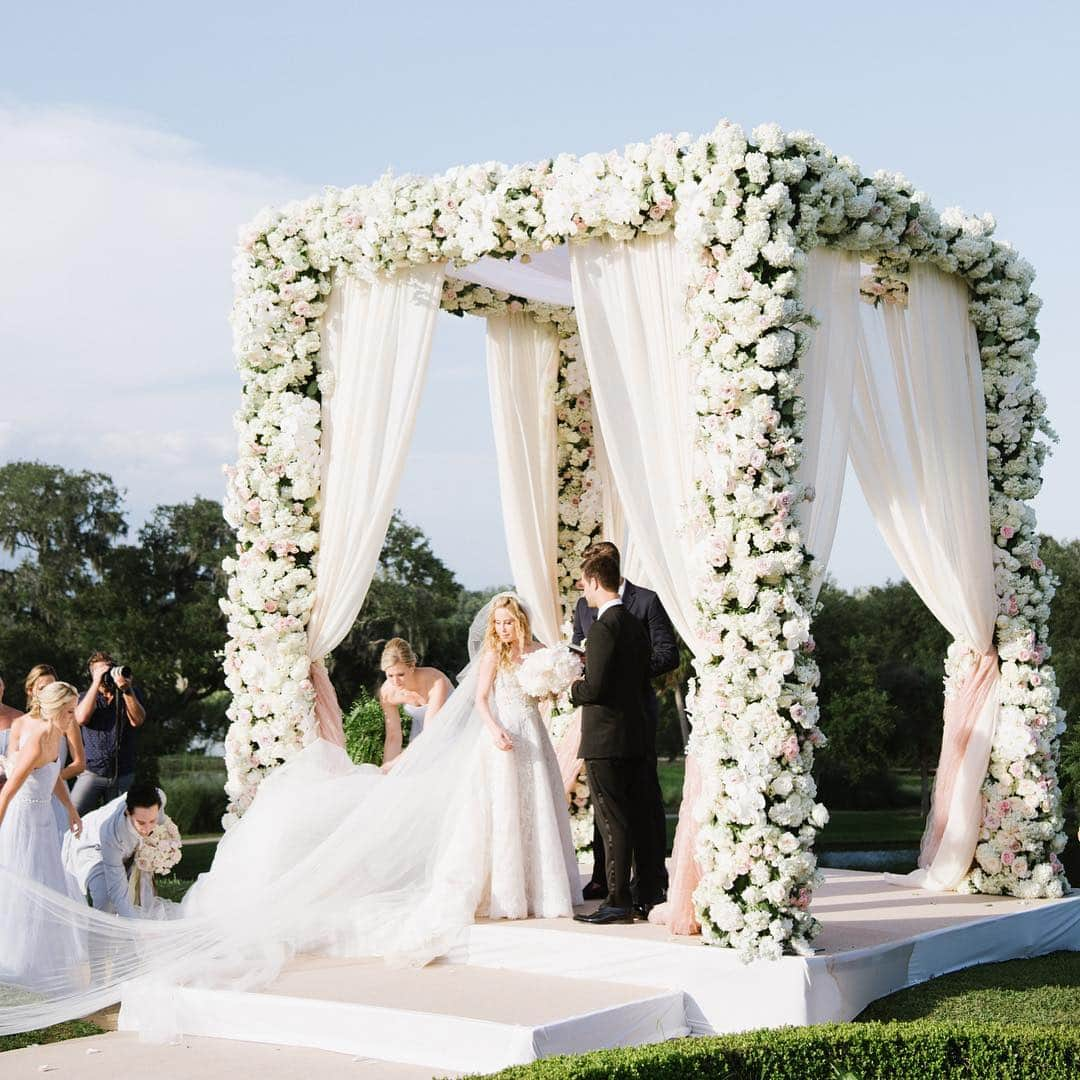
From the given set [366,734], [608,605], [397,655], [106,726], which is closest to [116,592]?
[366,734]

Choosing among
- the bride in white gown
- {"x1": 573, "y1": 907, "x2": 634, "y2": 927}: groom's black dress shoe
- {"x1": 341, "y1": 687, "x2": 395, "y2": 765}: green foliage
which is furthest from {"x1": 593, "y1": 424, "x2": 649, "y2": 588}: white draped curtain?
{"x1": 341, "y1": 687, "x2": 395, "y2": 765}: green foliage

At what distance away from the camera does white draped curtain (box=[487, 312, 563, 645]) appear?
9352mm

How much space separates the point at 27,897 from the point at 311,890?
132 centimetres

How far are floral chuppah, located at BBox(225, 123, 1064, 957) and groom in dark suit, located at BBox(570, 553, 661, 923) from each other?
487 millimetres

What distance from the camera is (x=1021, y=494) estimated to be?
838 centimetres

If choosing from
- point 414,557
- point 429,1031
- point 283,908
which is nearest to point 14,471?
point 414,557

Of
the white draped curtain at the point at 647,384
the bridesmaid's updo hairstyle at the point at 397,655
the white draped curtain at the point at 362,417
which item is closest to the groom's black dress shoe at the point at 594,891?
the bridesmaid's updo hairstyle at the point at 397,655

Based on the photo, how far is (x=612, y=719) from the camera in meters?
6.83

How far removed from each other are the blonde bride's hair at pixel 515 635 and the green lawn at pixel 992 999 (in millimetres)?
2368

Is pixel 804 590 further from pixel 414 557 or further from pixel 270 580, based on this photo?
pixel 414 557

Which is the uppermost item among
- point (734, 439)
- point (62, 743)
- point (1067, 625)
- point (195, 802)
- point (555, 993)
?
point (734, 439)

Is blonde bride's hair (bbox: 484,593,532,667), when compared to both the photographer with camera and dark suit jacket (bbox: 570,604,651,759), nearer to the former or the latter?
dark suit jacket (bbox: 570,604,651,759)

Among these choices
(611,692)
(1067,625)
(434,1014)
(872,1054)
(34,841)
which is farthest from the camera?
(1067,625)

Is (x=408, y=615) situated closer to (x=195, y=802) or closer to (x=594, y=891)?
(x=195, y=802)
